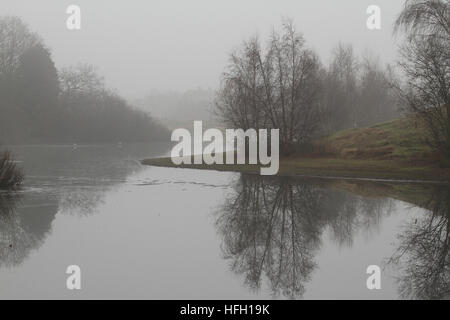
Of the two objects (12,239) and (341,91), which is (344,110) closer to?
(341,91)

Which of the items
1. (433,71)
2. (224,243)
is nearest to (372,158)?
(433,71)

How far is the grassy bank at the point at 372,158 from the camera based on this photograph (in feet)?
96.9

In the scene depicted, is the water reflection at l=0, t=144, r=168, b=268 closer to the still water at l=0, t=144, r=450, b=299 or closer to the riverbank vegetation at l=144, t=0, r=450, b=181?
the still water at l=0, t=144, r=450, b=299

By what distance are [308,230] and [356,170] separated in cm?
1880

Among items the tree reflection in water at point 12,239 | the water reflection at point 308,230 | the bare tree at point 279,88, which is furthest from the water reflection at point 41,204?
the bare tree at point 279,88

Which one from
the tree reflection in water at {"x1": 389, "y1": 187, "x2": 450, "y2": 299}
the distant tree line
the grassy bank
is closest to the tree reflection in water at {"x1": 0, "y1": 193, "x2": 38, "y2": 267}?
the tree reflection in water at {"x1": 389, "y1": 187, "x2": 450, "y2": 299}

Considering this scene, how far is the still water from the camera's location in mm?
8609

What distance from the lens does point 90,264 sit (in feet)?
32.4

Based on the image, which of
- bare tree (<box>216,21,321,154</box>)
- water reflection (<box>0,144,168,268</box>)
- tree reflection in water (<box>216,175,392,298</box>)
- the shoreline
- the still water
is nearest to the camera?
the still water

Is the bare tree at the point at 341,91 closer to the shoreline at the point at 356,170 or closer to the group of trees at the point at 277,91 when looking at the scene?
the group of trees at the point at 277,91

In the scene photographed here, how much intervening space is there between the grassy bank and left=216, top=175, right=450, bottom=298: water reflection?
19.0 ft
